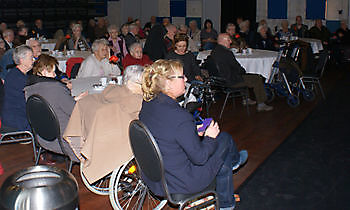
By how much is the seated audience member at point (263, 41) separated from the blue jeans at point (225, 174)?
19.6 ft

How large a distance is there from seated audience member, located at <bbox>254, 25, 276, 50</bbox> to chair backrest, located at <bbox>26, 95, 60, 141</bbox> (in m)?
6.11

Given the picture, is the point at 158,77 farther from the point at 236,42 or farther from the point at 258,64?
the point at 236,42

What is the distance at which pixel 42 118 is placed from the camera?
11.4 feet

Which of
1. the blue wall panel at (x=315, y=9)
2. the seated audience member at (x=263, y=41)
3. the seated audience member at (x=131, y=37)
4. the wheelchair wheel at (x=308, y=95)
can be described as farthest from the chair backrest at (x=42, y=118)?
the blue wall panel at (x=315, y=9)

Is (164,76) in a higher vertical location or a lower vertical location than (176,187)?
higher

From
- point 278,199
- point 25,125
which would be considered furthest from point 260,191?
point 25,125

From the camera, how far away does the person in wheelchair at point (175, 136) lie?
2.59 m

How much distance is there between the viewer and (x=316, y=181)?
4.14 metres

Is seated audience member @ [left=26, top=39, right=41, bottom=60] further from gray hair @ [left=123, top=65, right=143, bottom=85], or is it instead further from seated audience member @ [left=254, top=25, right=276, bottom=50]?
seated audience member @ [left=254, top=25, right=276, bottom=50]

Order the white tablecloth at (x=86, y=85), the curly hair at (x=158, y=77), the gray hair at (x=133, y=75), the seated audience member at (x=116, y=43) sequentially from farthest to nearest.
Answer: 1. the seated audience member at (x=116, y=43)
2. the white tablecloth at (x=86, y=85)
3. the gray hair at (x=133, y=75)
4. the curly hair at (x=158, y=77)

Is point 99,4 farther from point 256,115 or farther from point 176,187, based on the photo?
point 176,187

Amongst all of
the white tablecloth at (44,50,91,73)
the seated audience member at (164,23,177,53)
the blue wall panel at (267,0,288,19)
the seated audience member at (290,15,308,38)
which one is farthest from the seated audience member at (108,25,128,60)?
the blue wall panel at (267,0,288,19)

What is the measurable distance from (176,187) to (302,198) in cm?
153

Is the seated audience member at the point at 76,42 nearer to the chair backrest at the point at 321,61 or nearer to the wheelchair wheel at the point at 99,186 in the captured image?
the chair backrest at the point at 321,61
